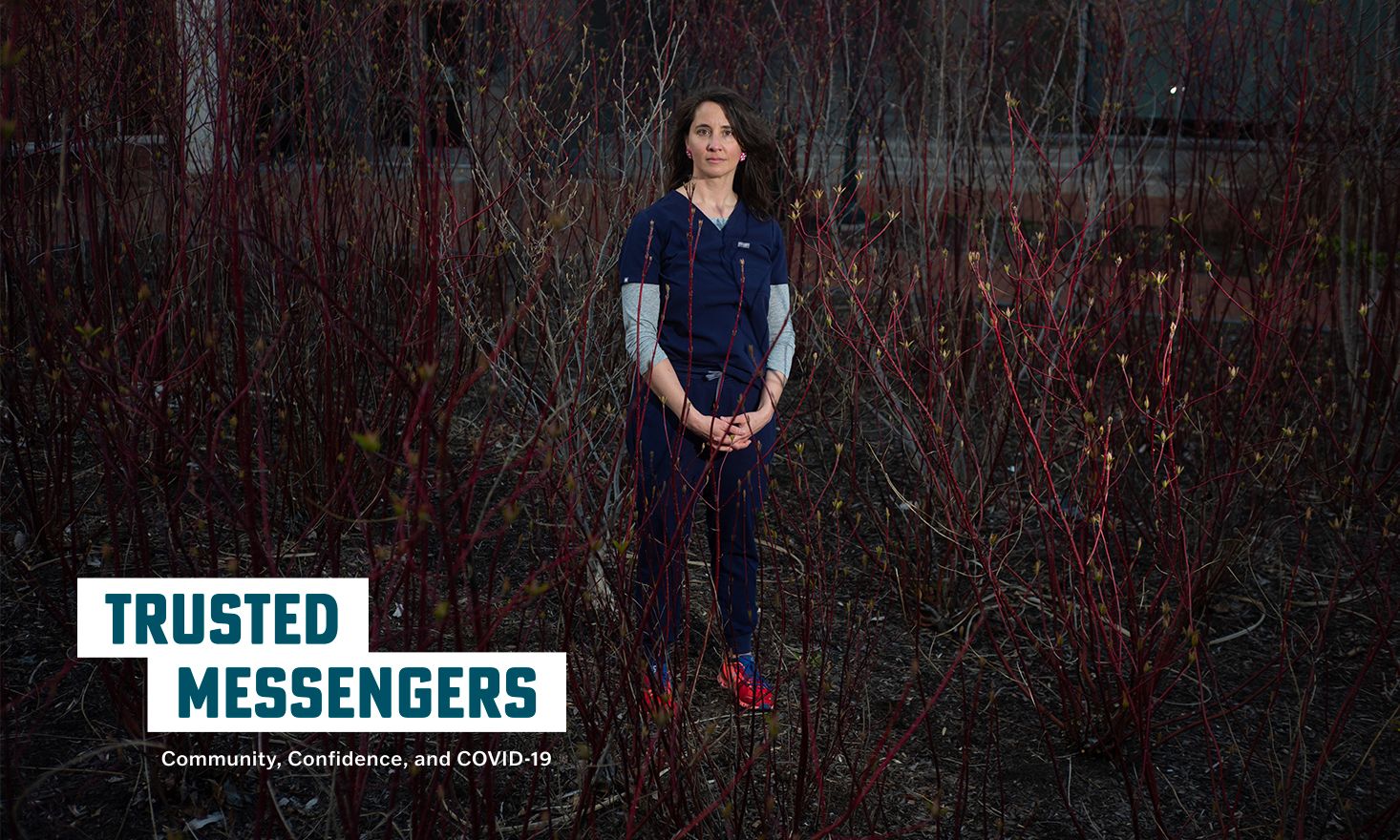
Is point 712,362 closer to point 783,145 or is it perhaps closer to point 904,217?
point 904,217

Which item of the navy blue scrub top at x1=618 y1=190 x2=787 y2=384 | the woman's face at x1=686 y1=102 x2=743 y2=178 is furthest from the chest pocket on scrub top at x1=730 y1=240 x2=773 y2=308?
the woman's face at x1=686 y1=102 x2=743 y2=178

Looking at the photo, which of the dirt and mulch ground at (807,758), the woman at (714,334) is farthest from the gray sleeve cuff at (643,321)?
the dirt and mulch ground at (807,758)

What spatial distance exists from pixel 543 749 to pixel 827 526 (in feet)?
7.35

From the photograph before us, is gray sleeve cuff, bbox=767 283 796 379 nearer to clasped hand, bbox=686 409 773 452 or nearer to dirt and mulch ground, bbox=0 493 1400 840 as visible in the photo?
clasped hand, bbox=686 409 773 452

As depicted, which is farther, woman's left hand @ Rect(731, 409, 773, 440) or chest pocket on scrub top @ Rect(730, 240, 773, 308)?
chest pocket on scrub top @ Rect(730, 240, 773, 308)

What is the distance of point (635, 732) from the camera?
7.39 feet

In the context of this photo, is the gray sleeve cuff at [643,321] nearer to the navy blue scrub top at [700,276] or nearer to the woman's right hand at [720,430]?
the navy blue scrub top at [700,276]

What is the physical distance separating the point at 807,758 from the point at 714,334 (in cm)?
95

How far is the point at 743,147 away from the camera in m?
3.10

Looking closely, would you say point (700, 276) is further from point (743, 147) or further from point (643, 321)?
point (743, 147)

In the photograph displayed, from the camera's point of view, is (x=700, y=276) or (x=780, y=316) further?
(x=780, y=316)

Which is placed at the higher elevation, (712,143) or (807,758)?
(712,143)

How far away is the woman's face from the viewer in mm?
3049

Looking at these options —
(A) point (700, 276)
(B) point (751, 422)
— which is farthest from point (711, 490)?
(A) point (700, 276)
